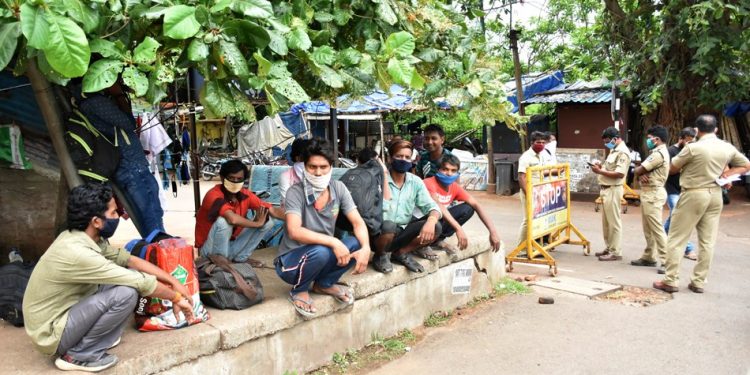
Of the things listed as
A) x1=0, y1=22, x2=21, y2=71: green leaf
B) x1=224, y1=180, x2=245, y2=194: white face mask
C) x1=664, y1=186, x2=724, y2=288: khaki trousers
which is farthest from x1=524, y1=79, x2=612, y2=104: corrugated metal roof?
x1=0, y1=22, x2=21, y2=71: green leaf

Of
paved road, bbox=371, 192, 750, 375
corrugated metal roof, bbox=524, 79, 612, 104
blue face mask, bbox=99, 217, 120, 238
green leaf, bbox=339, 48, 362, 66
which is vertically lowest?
paved road, bbox=371, 192, 750, 375

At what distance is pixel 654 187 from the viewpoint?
7219mm

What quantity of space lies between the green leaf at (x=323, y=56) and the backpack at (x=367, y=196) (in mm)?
1101

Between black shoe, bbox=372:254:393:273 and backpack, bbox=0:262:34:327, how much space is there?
96.0 inches

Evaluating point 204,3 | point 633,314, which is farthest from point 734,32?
point 204,3

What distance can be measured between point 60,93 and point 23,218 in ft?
4.82

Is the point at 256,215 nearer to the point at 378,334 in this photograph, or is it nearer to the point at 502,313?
the point at 378,334

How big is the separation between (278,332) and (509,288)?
3.09m

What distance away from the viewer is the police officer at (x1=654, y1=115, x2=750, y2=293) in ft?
19.4

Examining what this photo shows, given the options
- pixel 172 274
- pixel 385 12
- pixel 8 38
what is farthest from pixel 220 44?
pixel 385 12

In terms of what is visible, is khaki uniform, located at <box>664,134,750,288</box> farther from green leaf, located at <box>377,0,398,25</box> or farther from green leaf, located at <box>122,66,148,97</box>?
green leaf, located at <box>122,66,148,97</box>

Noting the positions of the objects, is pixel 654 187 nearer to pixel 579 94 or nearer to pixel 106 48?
pixel 106 48

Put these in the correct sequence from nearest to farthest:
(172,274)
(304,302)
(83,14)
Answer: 1. (83,14)
2. (172,274)
3. (304,302)

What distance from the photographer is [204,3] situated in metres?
3.24
